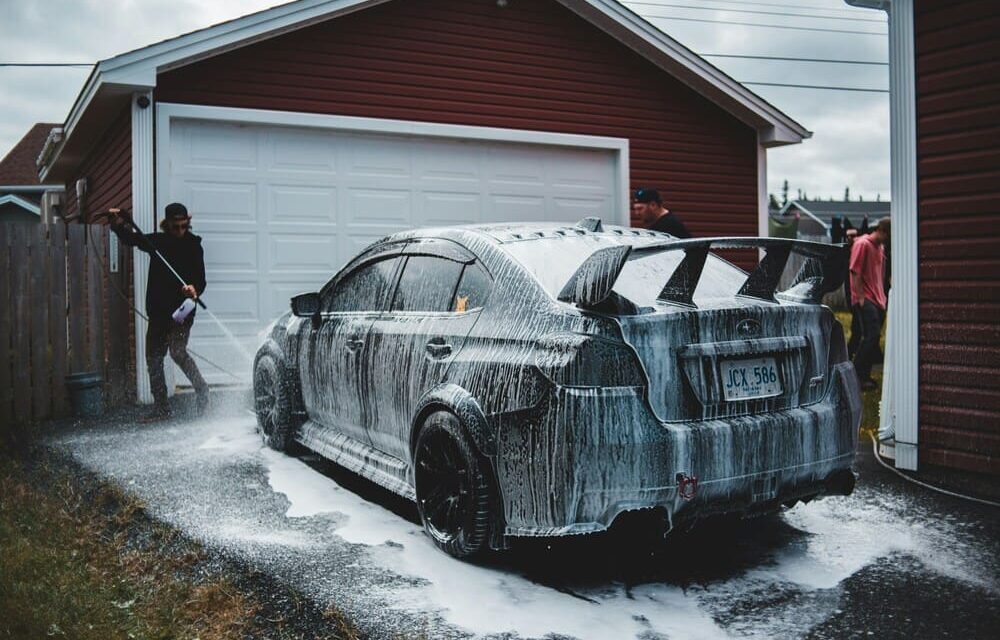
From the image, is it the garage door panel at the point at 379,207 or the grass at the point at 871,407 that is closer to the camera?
the grass at the point at 871,407

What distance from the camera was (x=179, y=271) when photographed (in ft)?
28.6

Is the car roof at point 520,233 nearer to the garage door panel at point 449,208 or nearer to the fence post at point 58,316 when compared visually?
the fence post at point 58,316

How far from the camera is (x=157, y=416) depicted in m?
8.41

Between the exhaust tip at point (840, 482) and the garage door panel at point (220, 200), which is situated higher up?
the garage door panel at point (220, 200)

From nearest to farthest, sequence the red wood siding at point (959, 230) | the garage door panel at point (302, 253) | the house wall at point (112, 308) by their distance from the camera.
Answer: the red wood siding at point (959, 230), the house wall at point (112, 308), the garage door panel at point (302, 253)

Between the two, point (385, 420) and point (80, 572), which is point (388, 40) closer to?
point (385, 420)

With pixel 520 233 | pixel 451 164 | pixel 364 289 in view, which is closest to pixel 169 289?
pixel 364 289

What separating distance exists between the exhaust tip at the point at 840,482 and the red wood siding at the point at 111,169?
27.9 feet

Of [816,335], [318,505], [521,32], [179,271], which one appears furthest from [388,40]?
[816,335]

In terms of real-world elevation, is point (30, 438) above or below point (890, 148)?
below

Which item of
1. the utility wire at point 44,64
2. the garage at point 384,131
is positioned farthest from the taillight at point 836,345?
the utility wire at point 44,64

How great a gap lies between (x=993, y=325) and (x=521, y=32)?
26.1ft

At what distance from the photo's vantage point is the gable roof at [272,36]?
9.59m

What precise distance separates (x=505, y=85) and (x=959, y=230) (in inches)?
279
